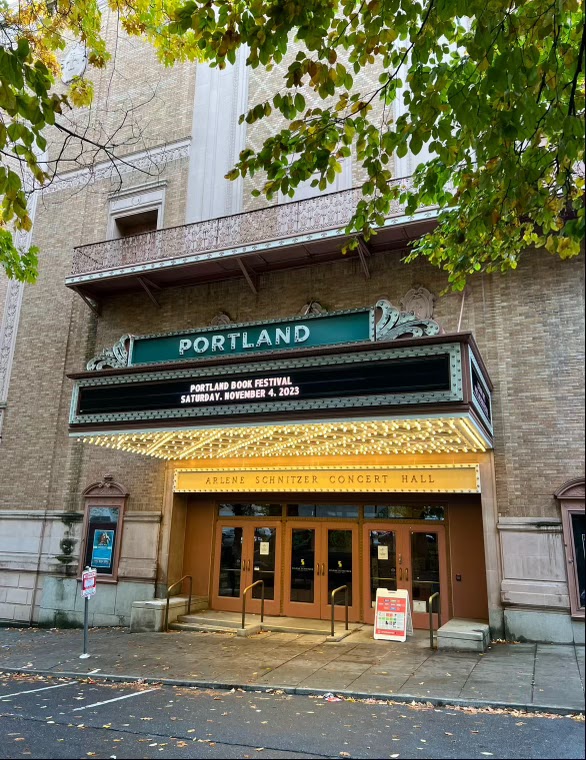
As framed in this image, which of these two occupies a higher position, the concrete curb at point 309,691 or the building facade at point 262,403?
the building facade at point 262,403

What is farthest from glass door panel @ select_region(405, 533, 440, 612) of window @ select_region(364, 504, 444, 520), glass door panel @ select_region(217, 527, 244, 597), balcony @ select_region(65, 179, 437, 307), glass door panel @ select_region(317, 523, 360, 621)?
balcony @ select_region(65, 179, 437, 307)

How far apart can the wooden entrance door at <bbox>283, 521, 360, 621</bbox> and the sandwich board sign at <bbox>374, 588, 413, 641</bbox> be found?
171 cm

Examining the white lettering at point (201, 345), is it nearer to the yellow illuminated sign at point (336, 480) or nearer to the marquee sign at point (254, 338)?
the marquee sign at point (254, 338)

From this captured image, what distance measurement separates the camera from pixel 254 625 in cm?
1349

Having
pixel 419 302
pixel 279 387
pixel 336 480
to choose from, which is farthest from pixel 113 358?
pixel 419 302

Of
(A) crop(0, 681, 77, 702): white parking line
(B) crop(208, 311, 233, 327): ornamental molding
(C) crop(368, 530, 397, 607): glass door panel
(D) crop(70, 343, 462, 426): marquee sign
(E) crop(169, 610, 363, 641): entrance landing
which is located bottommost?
(A) crop(0, 681, 77, 702): white parking line

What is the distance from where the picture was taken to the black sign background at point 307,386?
30.8ft

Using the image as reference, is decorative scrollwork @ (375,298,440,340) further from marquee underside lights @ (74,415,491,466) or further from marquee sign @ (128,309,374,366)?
marquee underside lights @ (74,415,491,466)

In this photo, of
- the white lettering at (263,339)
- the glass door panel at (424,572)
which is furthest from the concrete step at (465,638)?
the white lettering at (263,339)

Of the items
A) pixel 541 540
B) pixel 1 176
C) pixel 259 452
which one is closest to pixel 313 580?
pixel 259 452

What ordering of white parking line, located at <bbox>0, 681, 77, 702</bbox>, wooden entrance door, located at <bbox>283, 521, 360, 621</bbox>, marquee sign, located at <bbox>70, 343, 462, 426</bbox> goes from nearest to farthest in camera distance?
white parking line, located at <bbox>0, 681, 77, 702</bbox>
marquee sign, located at <bbox>70, 343, 462, 426</bbox>
wooden entrance door, located at <bbox>283, 521, 360, 621</bbox>

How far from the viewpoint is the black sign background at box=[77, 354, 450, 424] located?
939cm

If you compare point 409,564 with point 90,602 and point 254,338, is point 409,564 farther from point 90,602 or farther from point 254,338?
point 90,602

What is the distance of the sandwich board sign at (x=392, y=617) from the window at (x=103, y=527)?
6.94m
